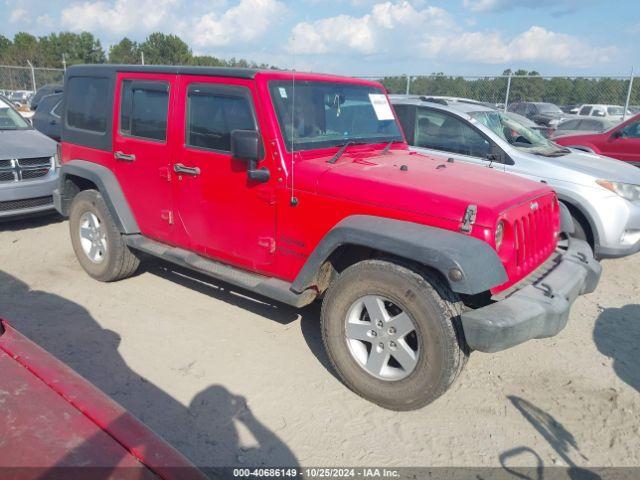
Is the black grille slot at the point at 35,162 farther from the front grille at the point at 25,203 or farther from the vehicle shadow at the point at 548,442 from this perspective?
the vehicle shadow at the point at 548,442

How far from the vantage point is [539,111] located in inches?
727

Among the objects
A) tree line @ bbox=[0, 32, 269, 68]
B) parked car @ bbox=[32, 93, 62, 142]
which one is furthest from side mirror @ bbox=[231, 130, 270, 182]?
tree line @ bbox=[0, 32, 269, 68]

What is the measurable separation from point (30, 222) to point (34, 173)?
833 millimetres

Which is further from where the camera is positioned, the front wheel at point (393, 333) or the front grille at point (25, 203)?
the front grille at point (25, 203)

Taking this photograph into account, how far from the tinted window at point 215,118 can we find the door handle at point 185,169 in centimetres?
18

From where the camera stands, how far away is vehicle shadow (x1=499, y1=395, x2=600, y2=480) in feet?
8.94

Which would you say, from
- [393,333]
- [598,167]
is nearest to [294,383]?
[393,333]

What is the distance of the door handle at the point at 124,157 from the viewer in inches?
177

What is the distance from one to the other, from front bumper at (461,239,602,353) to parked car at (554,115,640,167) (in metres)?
6.49

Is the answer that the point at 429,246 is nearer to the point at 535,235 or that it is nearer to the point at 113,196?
the point at 535,235

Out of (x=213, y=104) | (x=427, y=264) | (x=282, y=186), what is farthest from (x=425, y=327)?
(x=213, y=104)

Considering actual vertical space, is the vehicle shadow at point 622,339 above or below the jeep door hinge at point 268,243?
below

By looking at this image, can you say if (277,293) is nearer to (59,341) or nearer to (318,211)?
(318,211)

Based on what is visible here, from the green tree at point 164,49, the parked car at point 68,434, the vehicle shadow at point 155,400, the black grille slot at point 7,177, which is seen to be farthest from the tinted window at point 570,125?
the green tree at point 164,49
